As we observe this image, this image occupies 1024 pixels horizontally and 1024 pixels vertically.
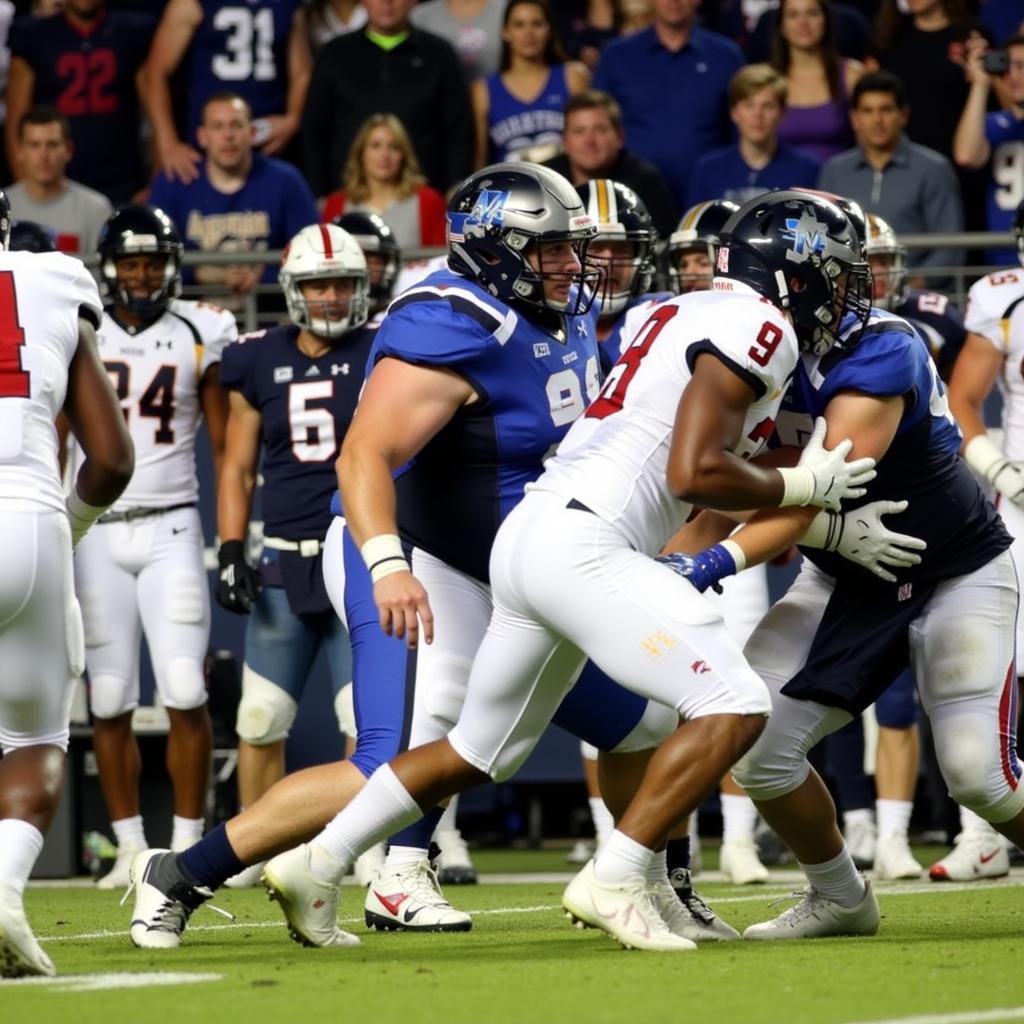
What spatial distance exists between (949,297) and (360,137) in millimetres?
2571

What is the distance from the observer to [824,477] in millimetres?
4367

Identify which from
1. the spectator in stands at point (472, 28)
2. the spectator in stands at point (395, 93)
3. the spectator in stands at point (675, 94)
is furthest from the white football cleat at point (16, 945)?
the spectator in stands at point (472, 28)

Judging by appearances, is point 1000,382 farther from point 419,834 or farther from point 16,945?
point 16,945

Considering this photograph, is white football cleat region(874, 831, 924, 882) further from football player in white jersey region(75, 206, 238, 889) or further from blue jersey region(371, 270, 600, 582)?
blue jersey region(371, 270, 600, 582)

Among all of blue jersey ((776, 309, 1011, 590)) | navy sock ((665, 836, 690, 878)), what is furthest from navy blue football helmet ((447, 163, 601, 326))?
navy sock ((665, 836, 690, 878))

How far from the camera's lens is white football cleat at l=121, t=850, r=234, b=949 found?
461 cm

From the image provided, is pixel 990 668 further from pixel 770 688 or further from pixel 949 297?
pixel 949 297

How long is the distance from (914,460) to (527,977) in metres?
1.57

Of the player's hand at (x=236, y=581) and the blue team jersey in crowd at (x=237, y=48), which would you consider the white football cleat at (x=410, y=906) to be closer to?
the player's hand at (x=236, y=581)

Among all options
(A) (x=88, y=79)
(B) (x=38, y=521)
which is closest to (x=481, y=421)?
(B) (x=38, y=521)

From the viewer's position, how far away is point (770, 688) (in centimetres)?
481

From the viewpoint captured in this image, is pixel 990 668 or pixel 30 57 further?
pixel 30 57

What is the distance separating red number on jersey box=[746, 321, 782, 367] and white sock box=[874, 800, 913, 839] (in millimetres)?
3186

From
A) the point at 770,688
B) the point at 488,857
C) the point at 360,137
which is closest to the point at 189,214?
the point at 360,137
